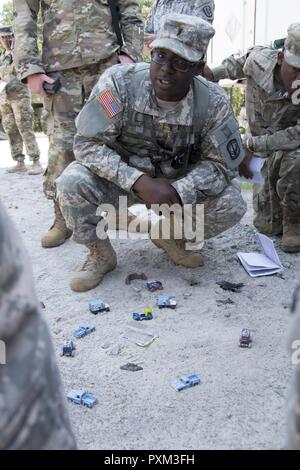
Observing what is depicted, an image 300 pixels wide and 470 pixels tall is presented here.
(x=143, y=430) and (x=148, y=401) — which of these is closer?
(x=143, y=430)

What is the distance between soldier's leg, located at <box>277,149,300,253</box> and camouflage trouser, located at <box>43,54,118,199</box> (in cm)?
126

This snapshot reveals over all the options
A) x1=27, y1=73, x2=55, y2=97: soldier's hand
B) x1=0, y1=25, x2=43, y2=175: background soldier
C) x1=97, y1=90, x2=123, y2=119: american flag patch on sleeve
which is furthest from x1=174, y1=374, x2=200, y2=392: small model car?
x1=0, y1=25, x2=43, y2=175: background soldier

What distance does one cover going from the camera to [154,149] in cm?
285

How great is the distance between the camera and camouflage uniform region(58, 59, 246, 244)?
2.67 m

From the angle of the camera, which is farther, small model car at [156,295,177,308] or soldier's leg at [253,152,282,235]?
soldier's leg at [253,152,282,235]

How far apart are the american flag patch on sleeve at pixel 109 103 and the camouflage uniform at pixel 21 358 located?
209cm

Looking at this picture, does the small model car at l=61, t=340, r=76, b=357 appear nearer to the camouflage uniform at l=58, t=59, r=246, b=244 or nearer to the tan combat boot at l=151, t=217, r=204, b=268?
the camouflage uniform at l=58, t=59, r=246, b=244

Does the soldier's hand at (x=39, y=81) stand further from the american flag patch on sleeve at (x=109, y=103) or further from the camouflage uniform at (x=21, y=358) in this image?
the camouflage uniform at (x=21, y=358)

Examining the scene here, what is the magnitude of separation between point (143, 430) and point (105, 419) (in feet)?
0.49

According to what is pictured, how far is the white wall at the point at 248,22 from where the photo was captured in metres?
6.80

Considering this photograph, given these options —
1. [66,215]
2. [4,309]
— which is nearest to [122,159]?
[66,215]

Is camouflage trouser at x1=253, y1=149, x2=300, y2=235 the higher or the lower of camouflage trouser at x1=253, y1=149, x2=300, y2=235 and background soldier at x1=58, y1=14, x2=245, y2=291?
the lower
